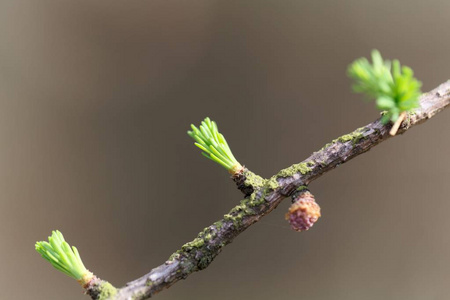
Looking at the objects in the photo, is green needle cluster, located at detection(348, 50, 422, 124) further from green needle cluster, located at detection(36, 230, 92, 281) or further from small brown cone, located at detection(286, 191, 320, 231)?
green needle cluster, located at detection(36, 230, 92, 281)

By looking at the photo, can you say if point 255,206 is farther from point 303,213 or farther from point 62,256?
point 62,256

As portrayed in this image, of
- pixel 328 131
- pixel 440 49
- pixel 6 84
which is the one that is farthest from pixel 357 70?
pixel 6 84

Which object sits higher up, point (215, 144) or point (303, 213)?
point (215, 144)

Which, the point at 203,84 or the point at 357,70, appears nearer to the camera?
the point at 357,70

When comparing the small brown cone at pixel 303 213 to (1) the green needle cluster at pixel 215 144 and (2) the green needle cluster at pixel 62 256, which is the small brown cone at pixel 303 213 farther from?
(2) the green needle cluster at pixel 62 256

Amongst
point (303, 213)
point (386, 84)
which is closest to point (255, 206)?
point (303, 213)

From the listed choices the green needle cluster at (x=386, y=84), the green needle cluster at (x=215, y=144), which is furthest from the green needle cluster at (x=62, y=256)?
the green needle cluster at (x=386, y=84)

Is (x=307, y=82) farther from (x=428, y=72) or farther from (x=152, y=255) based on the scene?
(x=152, y=255)
